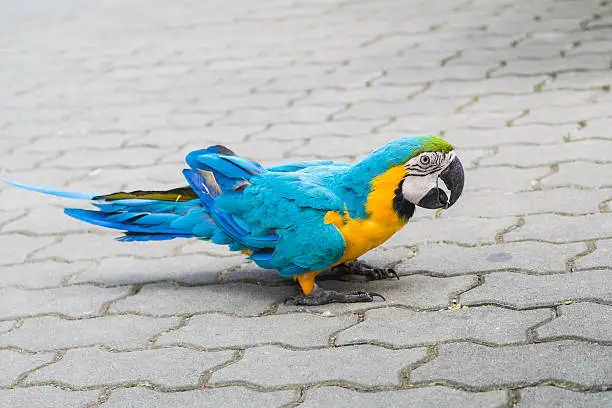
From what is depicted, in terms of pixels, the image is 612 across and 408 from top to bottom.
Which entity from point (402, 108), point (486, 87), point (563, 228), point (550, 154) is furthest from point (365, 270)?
point (486, 87)

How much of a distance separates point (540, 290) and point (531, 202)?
100cm

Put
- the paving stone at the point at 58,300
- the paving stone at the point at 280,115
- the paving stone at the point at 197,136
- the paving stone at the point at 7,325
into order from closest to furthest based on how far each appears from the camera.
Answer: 1. the paving stone at the point at 7,325
2. the paving stone at the point at 58,300
3. the paving stone at the point at 197,136
4. the paving stone at the point at 280,115

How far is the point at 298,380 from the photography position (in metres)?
3.39

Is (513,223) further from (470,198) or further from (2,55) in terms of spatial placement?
(2,55)

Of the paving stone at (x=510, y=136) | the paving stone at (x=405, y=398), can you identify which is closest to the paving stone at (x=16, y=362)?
the paving stone at (x=405, y=398)

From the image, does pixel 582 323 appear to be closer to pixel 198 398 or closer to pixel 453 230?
pixel 453 230

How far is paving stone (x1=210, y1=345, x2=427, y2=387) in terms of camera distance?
3371 mm

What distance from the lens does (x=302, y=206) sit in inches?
152

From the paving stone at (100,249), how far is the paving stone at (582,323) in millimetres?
1922

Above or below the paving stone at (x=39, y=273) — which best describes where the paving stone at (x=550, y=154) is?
above

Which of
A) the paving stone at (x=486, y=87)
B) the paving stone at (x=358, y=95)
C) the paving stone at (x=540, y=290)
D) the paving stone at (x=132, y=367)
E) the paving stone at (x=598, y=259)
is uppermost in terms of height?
the paving stone at (x=486, y=87)

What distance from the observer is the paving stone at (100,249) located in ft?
15.5

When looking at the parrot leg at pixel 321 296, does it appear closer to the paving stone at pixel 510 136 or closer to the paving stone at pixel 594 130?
the paving stone at pixel 510 136

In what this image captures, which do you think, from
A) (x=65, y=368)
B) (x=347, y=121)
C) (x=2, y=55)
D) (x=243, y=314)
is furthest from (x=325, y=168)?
(x=2, y=55)
